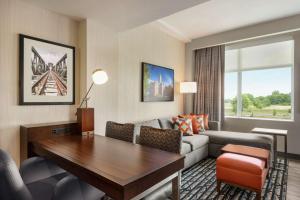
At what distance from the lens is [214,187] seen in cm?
246

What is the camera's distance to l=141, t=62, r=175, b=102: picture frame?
12.0 feet

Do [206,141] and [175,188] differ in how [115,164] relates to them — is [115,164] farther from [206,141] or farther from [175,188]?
[206,141]

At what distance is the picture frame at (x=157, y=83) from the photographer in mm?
3668

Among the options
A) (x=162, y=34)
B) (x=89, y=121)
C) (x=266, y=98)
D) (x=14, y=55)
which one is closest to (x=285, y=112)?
(x=266, y=98)

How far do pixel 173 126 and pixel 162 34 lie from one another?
2.11m

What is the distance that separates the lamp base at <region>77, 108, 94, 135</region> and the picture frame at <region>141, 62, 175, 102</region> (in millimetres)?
1434

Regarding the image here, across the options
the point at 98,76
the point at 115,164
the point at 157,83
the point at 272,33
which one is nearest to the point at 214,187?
the point at 115,164

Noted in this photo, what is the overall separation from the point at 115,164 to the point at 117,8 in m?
1.86

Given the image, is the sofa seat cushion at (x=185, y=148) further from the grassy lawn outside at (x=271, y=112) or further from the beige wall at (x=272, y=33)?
the grassy lawn outside at (x=271, y=112)

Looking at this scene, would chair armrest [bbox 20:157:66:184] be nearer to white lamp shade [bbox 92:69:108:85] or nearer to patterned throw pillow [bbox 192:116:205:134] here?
white lamp shade [bbox 92:69:108:85]

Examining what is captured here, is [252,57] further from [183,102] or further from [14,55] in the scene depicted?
[14,55]

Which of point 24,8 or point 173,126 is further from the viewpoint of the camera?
point 173,126

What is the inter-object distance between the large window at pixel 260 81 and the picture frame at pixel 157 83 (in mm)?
1552

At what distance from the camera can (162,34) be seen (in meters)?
4.16
